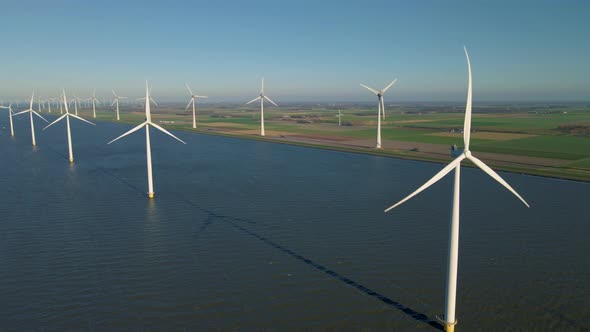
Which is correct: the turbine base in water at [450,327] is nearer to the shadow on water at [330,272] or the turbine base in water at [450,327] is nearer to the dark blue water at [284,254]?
the shadow on water at [330,272]

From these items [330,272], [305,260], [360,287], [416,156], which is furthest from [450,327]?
[416,156]

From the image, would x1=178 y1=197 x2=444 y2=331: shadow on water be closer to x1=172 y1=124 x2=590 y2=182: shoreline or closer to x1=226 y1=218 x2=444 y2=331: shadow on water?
x1=226 y1=218 x2=444 y2=331: shadow on water

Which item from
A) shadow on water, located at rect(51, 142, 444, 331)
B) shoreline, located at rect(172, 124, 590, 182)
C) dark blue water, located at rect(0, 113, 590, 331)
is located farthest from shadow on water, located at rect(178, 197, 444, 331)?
shoreline, located at rect(172, 124, 590, 182)

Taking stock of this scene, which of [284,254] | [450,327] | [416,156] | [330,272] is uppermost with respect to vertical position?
[416,156]

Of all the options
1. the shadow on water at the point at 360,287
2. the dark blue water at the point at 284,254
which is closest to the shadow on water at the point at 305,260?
the shadow on water at the point at 360,287

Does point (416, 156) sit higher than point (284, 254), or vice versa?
point (416, 156)

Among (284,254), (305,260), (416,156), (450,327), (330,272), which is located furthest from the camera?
(416,156)

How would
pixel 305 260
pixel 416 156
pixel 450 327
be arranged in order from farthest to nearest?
pixel 416 156, pixel 305 260, pixel 450 327

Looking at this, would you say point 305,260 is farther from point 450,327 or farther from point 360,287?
point 450,327

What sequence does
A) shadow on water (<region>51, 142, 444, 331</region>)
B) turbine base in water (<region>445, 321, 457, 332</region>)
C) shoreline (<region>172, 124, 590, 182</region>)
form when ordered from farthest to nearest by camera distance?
1. shoreline (<region>172, 124, 590, 182</region>)
2. shadow on water (<region>51, 142, 444, 331</region>)
3. turbine base in water (<region>445, 321, 457, 332</region>)
